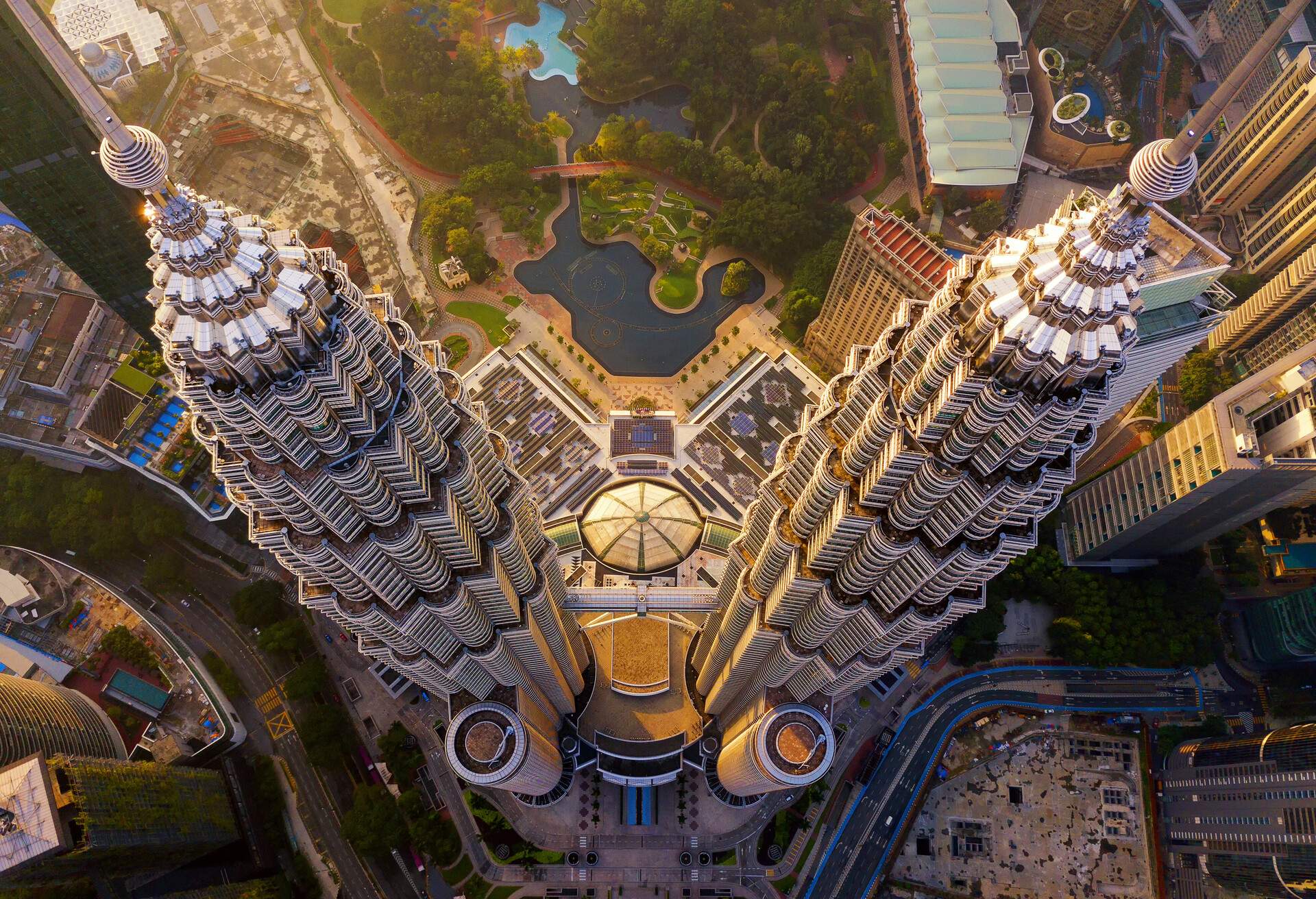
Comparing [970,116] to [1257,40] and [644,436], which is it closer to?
[1257,40]

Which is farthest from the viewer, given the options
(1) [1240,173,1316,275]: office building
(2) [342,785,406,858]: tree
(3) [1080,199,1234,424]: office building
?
(1) [1240,173,1316,275]: office building

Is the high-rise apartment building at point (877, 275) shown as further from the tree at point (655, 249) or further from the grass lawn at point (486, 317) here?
the grass lawn at point (486, 317)

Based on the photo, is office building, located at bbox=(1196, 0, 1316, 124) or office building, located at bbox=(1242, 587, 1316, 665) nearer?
office building, located at bbox=(1242, 587, 1316, 665)

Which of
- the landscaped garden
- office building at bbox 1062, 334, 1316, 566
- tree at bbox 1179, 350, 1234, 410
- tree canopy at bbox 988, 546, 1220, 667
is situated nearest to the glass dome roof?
the landscaped garden

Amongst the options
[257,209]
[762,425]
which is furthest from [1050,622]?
[257,209]

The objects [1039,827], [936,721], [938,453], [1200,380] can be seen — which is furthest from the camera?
[1200,380]

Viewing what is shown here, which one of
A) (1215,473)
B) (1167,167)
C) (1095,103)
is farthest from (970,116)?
(1167,167)

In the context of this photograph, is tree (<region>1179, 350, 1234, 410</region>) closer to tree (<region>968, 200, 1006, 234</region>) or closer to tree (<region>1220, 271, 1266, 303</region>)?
tree (<region>1220, 271, 1266, 303</region>)
